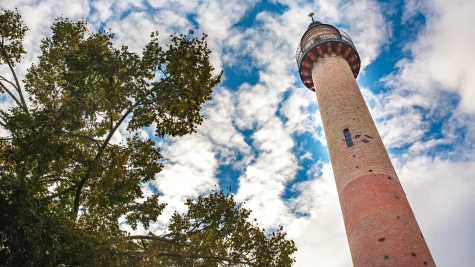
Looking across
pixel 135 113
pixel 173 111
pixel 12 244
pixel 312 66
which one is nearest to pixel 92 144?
pixel 135 113

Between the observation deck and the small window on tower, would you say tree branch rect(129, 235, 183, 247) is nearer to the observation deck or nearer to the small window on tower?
the small window on tower

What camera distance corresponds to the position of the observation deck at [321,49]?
830 inches

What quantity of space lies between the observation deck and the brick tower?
0.41m

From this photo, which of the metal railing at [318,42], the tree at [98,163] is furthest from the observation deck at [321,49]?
the tree at [98,163]

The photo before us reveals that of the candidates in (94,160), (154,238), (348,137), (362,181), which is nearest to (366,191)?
(362,181)

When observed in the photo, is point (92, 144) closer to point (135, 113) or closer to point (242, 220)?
point (135, 113)

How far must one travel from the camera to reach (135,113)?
10.0m

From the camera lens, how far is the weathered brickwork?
11.6 meters

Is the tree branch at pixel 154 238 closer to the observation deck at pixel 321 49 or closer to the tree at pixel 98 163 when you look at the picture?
the tree at pixel 98 163

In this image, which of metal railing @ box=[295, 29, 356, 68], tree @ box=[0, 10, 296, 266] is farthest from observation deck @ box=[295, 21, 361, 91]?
tree @ box=[0, 10, 296, 266]

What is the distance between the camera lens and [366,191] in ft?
43.3

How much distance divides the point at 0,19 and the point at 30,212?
23.2 feet

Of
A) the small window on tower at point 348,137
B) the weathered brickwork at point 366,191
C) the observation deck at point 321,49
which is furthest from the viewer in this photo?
the observation deck at point 321,49

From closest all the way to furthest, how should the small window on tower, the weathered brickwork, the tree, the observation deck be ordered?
the tree, the weathered brickwork, the small window on tower, the observation deck
